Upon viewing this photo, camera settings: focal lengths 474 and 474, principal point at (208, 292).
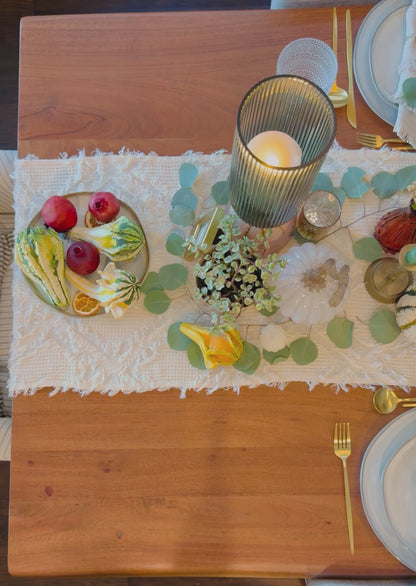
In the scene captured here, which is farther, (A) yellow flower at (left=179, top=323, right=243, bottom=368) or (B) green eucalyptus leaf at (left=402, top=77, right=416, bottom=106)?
(B) green eucalyptus leaf at (left=402, top=77, right=416, bottom=106)

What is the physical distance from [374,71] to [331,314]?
52 centimetres

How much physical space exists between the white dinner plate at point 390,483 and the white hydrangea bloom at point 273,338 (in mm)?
233

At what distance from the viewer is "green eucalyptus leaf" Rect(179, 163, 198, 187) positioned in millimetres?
910

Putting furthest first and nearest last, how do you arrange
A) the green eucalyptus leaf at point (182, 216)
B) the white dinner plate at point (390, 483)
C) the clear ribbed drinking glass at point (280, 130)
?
the green eucalyptus leaf at point (182, 216) < the white dinner plate at point (390, 483) < the clear ribbed drinking glass at point (280, 130)

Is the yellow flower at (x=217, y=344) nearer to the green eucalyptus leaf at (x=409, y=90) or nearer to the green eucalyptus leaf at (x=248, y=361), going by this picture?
the green eucalyptus leaf at (x=248, y=361)

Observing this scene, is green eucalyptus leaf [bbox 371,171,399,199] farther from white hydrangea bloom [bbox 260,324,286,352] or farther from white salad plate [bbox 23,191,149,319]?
white salad plate [bbox 23,191,149,319]

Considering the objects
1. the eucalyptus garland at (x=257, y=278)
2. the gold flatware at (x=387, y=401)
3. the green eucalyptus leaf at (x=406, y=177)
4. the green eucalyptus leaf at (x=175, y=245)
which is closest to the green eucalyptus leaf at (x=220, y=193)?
the eucalyptus garland at (x=257, y=278)

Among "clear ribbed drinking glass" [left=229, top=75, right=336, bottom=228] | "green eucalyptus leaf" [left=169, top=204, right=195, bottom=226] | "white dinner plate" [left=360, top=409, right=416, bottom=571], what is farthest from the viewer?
"green eucalyptus leaf" [left=169, top=204, right=195, bottom=226]

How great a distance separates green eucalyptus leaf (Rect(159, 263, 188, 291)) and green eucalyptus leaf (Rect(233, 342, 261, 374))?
17 centimetres

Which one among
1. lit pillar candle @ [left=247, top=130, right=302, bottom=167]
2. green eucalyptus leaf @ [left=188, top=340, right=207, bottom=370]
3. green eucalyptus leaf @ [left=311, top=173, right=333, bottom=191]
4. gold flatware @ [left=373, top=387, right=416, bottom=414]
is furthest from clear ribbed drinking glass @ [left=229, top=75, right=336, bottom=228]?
gold flatware @ [left=373, top=387, right=416, bottom=414]

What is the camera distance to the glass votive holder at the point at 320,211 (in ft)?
2.81

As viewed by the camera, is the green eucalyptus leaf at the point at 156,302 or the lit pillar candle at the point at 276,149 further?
the green eucalyptus leaf at the point at 156,302

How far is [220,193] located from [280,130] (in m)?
0.19

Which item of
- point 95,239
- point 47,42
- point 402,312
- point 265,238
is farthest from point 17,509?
point 47,42
